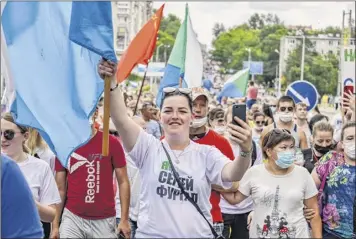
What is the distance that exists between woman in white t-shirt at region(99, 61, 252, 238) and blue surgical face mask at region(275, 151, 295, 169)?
3.99ft

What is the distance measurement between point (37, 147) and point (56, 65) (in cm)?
165

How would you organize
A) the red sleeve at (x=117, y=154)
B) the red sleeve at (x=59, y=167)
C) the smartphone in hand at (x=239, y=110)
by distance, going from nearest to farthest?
the smartphone in hand at (x=239, y=110) < the red sleeve at (x=117, y=154) < the red sleeve at (x=59, y=167)

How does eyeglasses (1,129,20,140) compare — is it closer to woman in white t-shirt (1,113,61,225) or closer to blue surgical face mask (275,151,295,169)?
woman in white t-shirt (1,113,61,225)

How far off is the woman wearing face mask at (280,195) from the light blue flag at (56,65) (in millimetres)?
1481

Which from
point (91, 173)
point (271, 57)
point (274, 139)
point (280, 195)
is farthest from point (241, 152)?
point (271, 57)

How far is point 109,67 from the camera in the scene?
433 centimetres

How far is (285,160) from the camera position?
568cm

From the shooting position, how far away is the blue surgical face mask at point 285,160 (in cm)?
568

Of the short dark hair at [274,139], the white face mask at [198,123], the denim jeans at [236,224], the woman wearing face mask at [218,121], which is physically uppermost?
the white face mask at [198,123]

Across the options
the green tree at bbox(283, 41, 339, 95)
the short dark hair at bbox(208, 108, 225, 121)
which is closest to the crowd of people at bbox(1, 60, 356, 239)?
the short dark hair at bbox(208, 108, 225, 121)

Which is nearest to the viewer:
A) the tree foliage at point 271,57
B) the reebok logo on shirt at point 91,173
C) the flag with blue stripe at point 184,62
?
the reebok logo on shirt at point 91,173

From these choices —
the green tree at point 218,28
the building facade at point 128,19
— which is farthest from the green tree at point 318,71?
the green tree at point 218,28

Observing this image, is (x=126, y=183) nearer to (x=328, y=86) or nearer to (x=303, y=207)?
(x=303, y=207)

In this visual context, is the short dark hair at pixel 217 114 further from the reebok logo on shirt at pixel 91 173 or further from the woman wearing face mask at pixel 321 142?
the reebok logo on shirt at pixel 91 173
